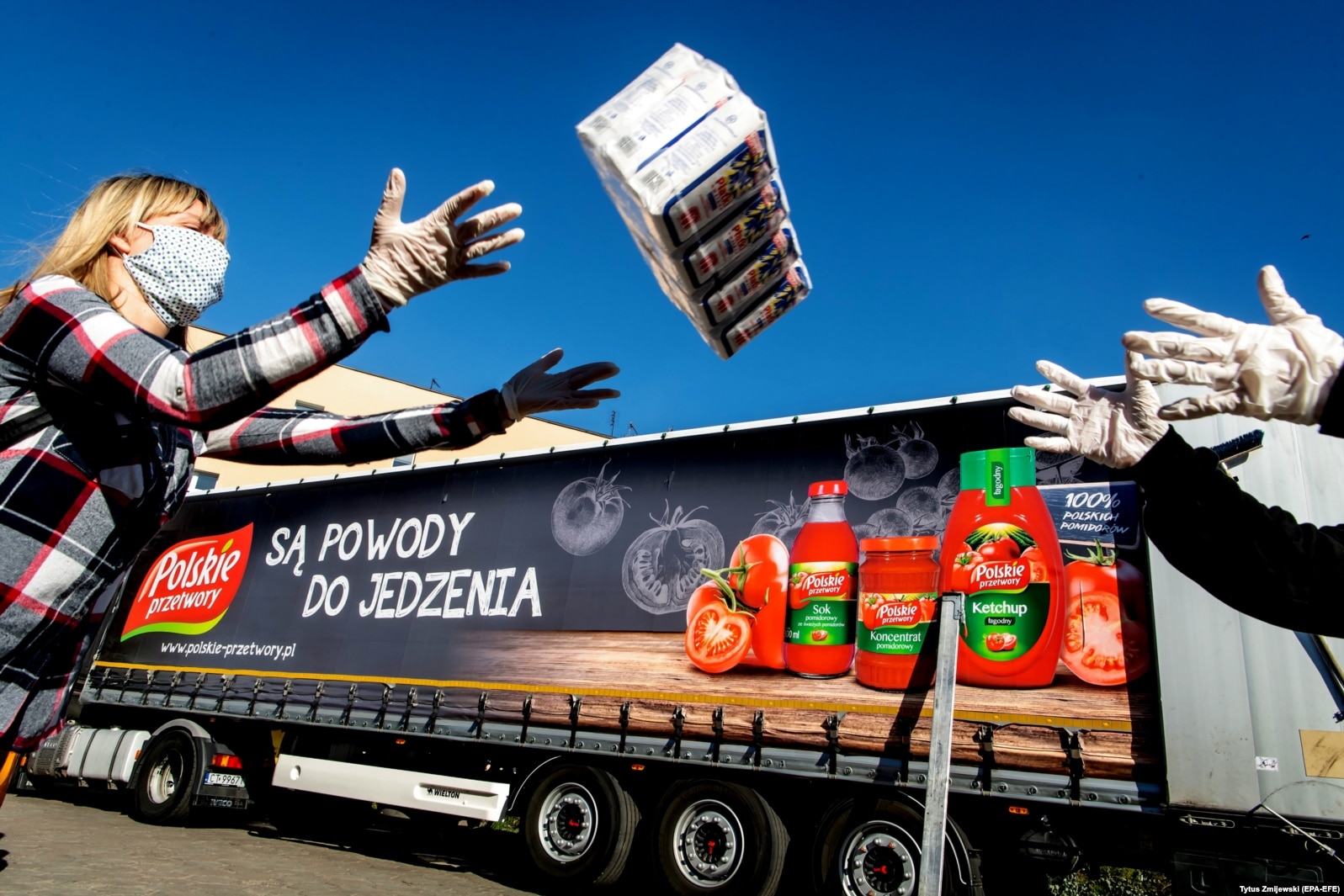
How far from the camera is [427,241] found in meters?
1.78

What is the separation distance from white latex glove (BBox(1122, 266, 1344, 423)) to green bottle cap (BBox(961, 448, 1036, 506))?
4121 mm

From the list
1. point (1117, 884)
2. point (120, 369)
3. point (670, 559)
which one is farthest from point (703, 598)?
point (120, 369)

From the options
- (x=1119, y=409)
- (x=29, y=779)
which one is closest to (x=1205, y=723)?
(x=1119, y=409)

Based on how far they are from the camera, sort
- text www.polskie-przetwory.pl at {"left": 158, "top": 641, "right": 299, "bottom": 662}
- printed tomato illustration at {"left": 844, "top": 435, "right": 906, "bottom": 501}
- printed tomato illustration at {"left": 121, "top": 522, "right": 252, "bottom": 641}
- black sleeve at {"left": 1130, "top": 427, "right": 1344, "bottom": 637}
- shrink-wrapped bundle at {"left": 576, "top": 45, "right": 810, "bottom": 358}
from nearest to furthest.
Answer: black sleeve at {"left": 1130, "top": 427, "right": 1344, "bottom": 637} → shrink-wrapped bundle at {"left": 576, "top": 45, "right": 810, "bottom": 358} → printed tomato illustration at {"left": 844, "top": 435, "right": 906, "bottom": 501} → text www.polskie-przetwory.pl at {"left": 158, "top": 641, "right": 299, "bottom": 662} → printed tomato illustration at {"left": 121, "top": 522, "right": 252, "bottom": 641}

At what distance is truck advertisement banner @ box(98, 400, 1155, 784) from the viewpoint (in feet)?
19.1

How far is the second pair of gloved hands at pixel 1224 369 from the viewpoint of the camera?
2004 mm

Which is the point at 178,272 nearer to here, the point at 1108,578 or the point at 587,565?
the point at 1108,578

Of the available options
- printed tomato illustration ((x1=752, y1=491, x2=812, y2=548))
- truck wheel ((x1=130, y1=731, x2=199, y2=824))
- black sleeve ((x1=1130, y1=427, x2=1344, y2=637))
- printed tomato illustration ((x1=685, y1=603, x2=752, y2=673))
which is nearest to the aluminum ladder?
printed tomato illustration ((x1=752, y1=491, x2=812, y2=548))

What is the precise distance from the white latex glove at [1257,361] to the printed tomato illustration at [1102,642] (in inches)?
159

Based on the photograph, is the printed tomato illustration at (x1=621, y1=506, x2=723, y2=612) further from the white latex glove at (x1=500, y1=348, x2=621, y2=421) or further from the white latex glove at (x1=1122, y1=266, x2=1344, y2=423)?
the white latex glove at (x1=1122, y1=266, x2=1344, y2=423)

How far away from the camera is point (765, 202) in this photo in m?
3.42

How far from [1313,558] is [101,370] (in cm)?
261

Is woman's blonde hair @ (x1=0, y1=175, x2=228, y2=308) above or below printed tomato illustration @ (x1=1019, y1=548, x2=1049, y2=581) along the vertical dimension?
below

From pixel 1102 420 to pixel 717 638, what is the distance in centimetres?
507
